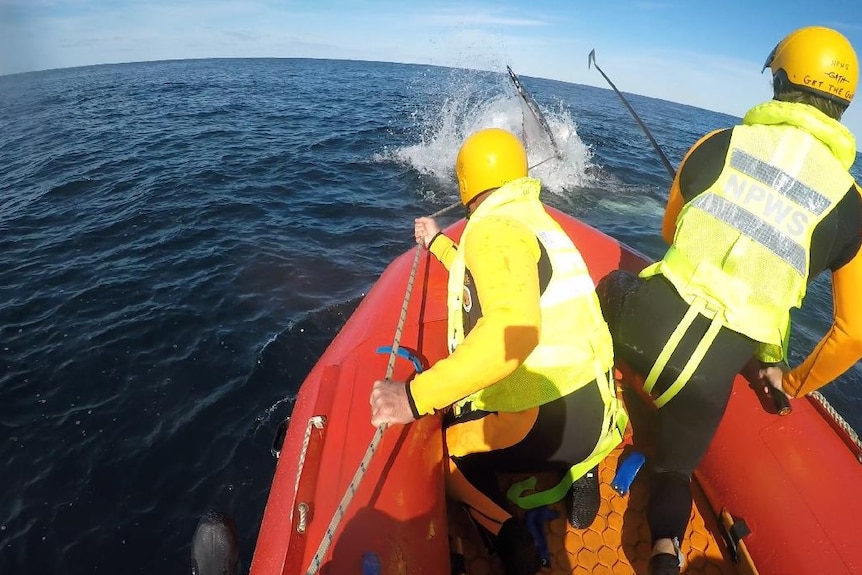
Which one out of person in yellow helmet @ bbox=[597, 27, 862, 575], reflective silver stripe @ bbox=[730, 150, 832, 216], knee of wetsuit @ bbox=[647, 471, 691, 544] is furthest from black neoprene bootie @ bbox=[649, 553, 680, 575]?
reflective silver stripe @ bbox=[730, 150, 832, 216]

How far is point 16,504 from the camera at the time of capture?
4.11 m

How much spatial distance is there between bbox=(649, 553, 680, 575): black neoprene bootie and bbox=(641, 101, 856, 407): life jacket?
93 cm

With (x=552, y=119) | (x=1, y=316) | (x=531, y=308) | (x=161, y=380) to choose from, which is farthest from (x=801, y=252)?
(x=552, y=119)

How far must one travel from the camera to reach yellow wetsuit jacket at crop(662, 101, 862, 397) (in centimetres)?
204

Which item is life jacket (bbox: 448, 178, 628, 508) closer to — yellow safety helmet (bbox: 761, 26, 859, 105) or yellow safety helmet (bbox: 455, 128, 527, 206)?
yellow safety helmet (bbox: 455, 128, 527, 206)

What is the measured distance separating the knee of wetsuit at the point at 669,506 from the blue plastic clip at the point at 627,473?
0.35 m

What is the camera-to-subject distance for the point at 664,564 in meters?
2.25

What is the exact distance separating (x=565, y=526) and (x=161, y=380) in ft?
15.7

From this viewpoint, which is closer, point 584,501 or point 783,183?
point 783,183

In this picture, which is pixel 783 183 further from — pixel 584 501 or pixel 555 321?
pixel 584 501

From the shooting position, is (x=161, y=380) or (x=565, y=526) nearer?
(x=565, y=526)

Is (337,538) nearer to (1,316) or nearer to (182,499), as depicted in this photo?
(182,499)

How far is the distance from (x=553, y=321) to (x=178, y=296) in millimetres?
6592

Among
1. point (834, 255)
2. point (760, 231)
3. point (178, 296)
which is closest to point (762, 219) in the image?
point (760, 231)
